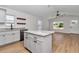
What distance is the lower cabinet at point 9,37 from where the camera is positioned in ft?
13.2

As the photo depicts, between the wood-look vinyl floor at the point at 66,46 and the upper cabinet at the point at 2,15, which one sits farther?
the upper cabinet at the point at 2,15

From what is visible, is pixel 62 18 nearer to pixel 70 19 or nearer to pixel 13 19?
pixel 70 19

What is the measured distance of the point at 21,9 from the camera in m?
5.23

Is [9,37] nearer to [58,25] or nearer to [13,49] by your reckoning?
[13,49]

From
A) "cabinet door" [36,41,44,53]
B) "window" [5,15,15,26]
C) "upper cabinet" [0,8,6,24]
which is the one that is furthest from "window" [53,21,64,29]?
"cabinet door" [36,41,44,53]

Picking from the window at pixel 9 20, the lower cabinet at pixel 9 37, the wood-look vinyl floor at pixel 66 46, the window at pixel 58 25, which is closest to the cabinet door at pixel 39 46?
the wood-look vinyl floor at pixel 66 46

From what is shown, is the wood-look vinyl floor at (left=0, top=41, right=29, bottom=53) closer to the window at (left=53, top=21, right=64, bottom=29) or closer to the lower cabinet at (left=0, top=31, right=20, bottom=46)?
the lower cabinet at (left=0, top=31, right=20, bottom=46)

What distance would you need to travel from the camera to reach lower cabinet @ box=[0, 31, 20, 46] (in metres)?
4.03

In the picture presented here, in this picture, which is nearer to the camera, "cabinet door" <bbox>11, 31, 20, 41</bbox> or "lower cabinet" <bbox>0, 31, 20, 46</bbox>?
"lower cabinet" <bbox>0, 31, 20, 46</bbox>

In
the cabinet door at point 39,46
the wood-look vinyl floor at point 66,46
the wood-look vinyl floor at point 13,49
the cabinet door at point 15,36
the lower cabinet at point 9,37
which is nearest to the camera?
the cabinet door at point 39,46

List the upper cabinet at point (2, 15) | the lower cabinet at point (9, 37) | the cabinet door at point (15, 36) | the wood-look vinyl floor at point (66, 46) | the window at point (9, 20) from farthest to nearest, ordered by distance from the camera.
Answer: the window at point (9, 20), the cabinet door at point (15, 36), the upper cabinet at point (2, 15), the lower cabinet at point (9, 37), the wood-look vinyl floor at point (66, 46)

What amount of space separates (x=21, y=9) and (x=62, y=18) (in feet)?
22.3

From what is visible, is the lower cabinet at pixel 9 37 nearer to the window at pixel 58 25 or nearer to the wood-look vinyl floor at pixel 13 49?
the wood-look vinyl floor at pixel 13 49
